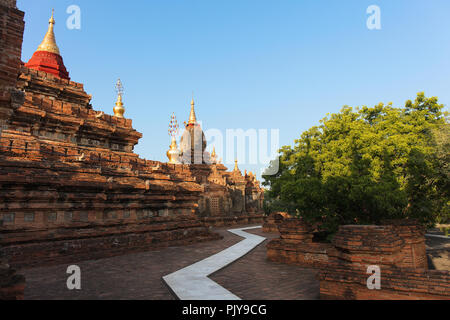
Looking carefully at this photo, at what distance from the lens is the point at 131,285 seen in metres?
6.77

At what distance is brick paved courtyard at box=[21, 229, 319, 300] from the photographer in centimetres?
609

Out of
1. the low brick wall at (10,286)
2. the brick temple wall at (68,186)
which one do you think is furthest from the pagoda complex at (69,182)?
the low brick wall at (10,286)

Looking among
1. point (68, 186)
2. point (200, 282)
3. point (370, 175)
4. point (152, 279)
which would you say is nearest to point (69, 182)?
point (68, 186)

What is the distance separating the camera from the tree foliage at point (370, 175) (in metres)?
9.63

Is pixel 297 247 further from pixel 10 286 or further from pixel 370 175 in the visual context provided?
pixel 10 286

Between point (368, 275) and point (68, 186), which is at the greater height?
point (68, 186)

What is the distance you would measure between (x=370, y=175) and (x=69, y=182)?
34.6 feet

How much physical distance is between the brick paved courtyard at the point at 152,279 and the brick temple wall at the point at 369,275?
748mm

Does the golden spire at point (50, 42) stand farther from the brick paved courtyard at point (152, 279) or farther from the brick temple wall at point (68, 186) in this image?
the brick paved courtyard at point (152, 279)

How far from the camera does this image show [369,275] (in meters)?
5.60

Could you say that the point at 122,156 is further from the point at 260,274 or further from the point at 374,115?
the point at 374,115

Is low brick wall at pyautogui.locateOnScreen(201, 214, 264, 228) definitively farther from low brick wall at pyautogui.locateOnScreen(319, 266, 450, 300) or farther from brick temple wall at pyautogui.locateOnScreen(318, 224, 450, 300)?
low brick wall at pyautogui.locateOnScreen(319, 266, 450, 300)
